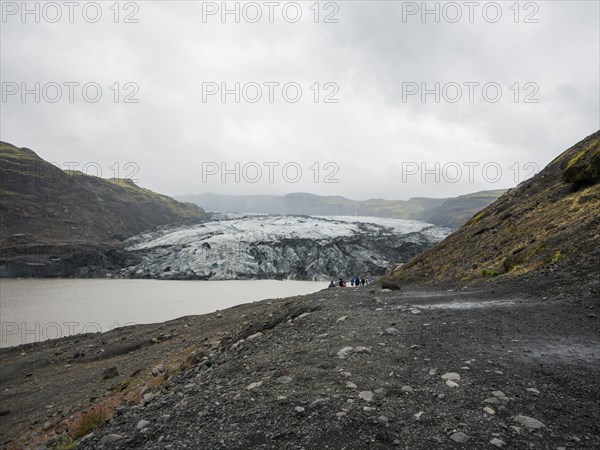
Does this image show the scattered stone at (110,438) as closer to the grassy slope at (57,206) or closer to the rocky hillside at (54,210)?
the rocky hillside at (54,210)

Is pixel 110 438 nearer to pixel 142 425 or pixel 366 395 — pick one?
pixel 142 425

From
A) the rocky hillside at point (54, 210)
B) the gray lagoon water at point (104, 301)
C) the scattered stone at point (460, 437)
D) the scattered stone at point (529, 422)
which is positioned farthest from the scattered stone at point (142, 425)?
the rocky hillside at point (54, 210)

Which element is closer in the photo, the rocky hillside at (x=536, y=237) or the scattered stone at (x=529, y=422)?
the scattered stone at (x=529, y=422)

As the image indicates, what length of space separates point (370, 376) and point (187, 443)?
2.80m

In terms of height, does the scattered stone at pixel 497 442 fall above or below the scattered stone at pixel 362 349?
below

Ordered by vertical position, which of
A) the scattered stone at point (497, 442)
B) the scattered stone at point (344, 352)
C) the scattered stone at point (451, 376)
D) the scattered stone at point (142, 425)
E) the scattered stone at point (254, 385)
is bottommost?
the scattered stone at point (142, 425)

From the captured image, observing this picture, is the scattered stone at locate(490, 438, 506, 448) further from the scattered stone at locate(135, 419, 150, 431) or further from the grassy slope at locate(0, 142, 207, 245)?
the grassy slope at locate(0, 142, 207, 245)

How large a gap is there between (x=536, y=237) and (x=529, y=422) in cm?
1454

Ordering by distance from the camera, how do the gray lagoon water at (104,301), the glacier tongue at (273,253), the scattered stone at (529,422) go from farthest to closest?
1. the glacier tongue at (273,253)
2. the gray lagoon water at (104,301)
3. the scattered stone at (529,422)

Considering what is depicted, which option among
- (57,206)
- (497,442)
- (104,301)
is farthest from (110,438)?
(57,206)

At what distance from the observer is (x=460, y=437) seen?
4.19 m

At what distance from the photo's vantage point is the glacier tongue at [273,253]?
219ft

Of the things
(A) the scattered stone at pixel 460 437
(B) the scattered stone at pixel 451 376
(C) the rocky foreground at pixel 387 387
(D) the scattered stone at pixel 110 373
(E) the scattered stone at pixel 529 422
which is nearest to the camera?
(A) the scattered stone at pixel 460 437

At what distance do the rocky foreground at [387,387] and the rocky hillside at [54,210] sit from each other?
75.9 m
